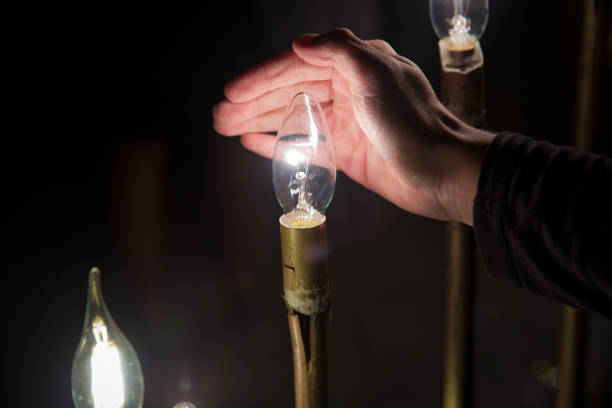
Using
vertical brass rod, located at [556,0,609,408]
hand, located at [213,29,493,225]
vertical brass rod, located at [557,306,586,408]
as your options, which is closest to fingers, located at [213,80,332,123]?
hand, located at [213,29,493,225]

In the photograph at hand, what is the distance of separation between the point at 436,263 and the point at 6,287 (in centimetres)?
74

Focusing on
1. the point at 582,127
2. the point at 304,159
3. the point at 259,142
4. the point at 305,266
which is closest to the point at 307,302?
the point at 305,266

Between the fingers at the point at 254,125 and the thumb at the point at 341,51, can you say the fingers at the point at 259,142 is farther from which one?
the thumb at the point at 341,51

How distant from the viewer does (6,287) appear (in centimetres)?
54

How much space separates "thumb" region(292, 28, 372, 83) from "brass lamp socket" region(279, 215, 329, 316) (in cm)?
16

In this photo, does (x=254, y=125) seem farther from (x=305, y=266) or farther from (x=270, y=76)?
(x=305, y=266)

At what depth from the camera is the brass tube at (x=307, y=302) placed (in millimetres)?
478

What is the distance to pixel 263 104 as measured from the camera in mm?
630

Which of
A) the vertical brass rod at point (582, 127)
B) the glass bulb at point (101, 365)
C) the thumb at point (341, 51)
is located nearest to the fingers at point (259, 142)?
the thumb at point (341, 51)

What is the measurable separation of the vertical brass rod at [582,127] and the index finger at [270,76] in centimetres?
52

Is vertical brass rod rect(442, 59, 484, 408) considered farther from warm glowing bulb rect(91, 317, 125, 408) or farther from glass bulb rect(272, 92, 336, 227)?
warm glowing bulb rect(91, 317, 125, 408)

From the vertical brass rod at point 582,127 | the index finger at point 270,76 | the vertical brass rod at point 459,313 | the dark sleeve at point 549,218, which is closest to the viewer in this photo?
the dark sleeve at point 549,218

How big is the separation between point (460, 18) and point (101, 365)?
583 mm

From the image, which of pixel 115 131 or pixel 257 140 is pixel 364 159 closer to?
pixel 257 140
